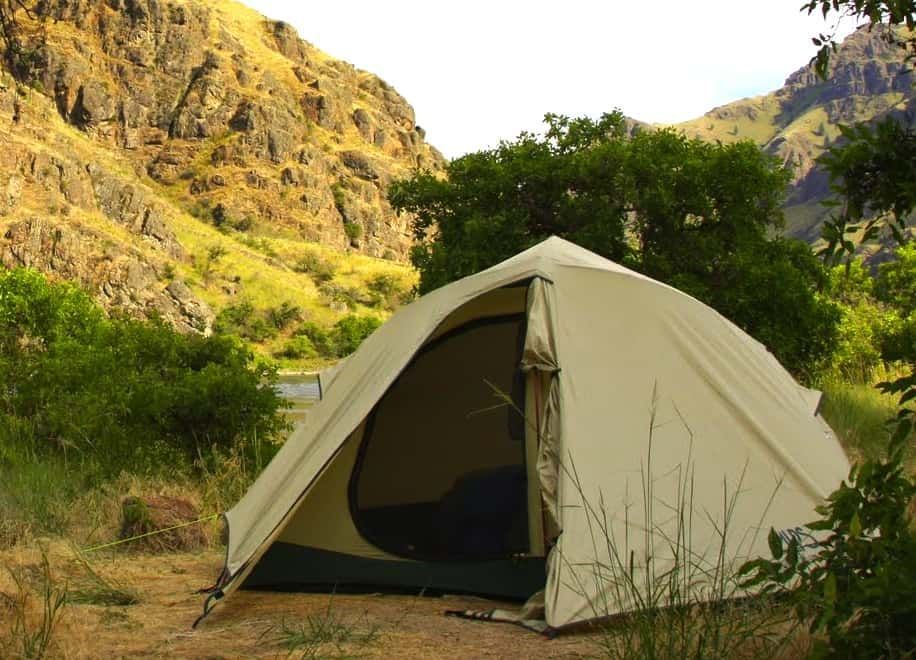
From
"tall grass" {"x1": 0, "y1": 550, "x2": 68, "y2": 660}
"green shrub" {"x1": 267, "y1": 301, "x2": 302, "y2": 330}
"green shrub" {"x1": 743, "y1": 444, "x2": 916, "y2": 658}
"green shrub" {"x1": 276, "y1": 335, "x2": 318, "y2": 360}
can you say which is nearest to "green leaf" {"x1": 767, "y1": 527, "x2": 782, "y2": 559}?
"green shrub" {"x1": 743, "y1": 444, "x2": 916, "y2": 658}

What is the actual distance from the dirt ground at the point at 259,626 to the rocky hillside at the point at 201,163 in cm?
4986

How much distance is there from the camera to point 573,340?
5.44 metres

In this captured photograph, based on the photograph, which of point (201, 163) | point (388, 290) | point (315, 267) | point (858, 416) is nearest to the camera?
point (858, 416)

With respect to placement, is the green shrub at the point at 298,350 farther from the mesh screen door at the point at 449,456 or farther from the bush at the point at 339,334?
the mesh screen door at the point at 449,456

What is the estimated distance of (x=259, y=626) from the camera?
4.91m

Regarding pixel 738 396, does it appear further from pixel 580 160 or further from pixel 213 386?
pixel 580 160

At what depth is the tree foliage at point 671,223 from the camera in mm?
13758

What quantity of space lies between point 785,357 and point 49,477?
9.53 m

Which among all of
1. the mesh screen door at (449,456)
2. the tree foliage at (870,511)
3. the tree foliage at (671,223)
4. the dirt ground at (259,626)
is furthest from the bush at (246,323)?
the tree foliage at (870,511)

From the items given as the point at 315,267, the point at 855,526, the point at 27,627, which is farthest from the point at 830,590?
the point at 315,267

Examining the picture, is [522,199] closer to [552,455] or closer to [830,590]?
[552,455]

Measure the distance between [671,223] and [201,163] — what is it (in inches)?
3588

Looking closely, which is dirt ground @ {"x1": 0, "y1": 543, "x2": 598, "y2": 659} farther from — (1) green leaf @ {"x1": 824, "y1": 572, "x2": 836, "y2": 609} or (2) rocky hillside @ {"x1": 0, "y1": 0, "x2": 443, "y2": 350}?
(2) rocky hillside @ {"x1": 0, "y1": 0, "x2": 443, "y2": 350}

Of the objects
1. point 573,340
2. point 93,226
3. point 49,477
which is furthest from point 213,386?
point 93,226
